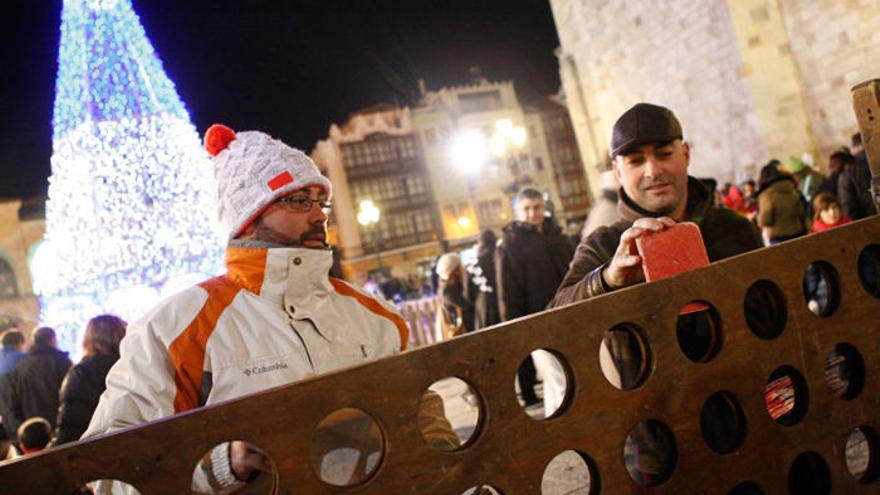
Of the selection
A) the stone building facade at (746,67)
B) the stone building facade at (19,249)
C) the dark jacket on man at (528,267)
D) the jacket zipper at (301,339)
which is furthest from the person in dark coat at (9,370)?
the stone building facade at (19,249)

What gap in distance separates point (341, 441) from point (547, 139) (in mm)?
48188

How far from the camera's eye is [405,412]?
3.32 ft

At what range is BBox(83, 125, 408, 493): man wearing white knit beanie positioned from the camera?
4.59 feet

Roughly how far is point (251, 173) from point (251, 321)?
1.82 feet

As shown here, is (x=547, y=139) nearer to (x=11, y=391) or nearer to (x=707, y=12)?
(x=707, y=12)

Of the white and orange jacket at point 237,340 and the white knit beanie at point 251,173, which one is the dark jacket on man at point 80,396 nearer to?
the white knit beanie at point 251,173

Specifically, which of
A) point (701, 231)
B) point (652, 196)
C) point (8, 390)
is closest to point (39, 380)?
point (8, 390)

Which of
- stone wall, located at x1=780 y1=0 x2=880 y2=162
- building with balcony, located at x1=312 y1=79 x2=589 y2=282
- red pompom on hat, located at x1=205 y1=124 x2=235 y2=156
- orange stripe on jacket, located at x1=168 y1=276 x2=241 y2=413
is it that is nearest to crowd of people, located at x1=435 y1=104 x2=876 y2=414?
orange stripe on jacket, located at x1=168 y1=276 x2=241 y2=413

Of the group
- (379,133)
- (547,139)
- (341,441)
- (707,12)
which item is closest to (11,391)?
(341,441)

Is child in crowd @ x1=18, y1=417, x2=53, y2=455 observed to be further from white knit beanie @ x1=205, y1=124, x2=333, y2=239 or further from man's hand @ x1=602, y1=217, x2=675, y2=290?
man's hand @ x1=602, y1=217, x2=675, y2=290

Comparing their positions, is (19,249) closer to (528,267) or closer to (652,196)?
(528,267)

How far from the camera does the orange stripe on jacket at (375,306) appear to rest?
78.0 inches

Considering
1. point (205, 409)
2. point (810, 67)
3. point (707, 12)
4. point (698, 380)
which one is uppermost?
point (707, 12)

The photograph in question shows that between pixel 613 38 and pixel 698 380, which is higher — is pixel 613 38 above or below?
above
